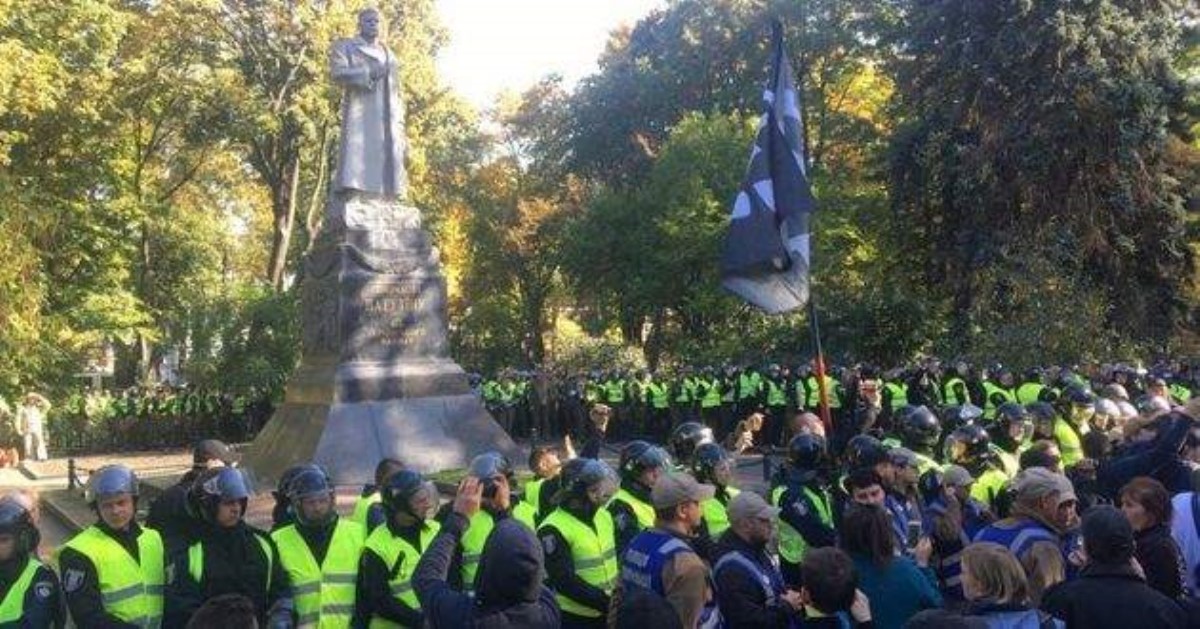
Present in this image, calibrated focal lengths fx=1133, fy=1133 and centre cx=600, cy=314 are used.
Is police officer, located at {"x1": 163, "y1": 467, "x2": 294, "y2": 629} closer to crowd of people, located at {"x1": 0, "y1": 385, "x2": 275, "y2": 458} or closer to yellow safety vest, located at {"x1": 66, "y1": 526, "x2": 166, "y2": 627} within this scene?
yellow safety vest, located at {"x1": 66, "y1": 526, "x2": 166, "y2": 627}

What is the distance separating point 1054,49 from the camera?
24.9 metres

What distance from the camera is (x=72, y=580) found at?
4.74 meters

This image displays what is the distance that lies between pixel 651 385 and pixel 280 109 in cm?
1338

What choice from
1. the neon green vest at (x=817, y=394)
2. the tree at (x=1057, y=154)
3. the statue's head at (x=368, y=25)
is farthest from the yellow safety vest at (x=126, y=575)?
the tree at (x=1057, y=154)

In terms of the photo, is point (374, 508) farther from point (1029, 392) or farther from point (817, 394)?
point (817, 394)

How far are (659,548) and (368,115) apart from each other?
11.8 metres

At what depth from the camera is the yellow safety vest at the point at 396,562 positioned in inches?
207

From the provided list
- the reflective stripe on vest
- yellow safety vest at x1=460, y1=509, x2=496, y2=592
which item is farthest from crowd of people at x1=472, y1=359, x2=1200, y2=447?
the reflective stripe on vest

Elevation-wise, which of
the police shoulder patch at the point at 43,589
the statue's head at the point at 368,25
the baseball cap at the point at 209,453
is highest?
the statue's head at the point at 368,25

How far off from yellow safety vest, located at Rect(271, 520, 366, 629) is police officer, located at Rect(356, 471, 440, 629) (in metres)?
0.08

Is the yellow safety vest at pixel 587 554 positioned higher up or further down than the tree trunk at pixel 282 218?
further down

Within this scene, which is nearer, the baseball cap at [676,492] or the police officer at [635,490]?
the baseball cap at [676,492]

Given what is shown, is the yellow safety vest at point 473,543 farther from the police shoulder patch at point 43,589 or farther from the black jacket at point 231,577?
the police shoulder patch at point 43,589

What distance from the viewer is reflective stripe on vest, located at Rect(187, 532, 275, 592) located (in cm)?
509
